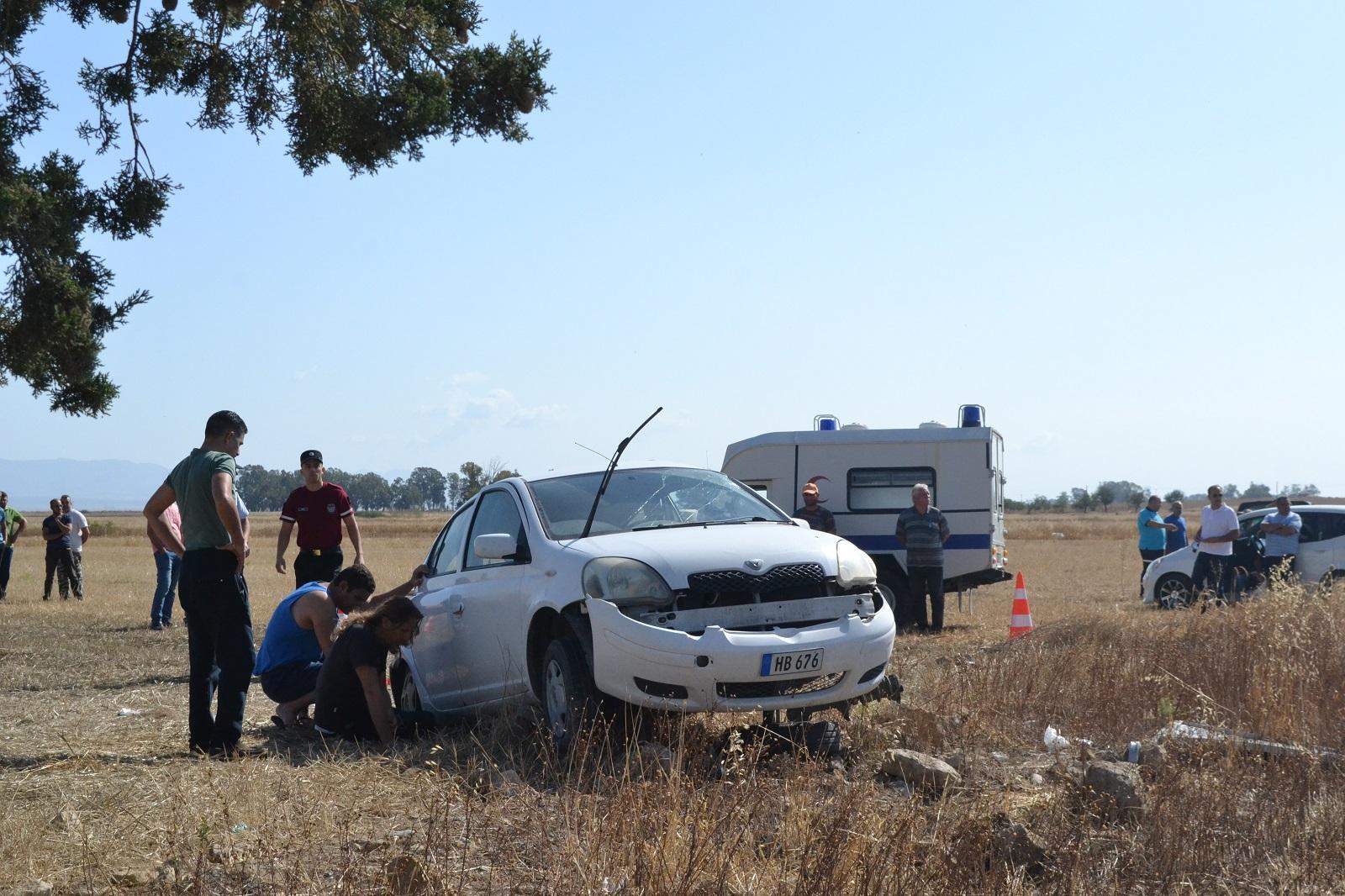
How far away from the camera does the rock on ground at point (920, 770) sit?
19.0 feet

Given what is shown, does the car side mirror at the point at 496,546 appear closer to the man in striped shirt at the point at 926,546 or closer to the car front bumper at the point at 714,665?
the car front bumper at the point at 714,665

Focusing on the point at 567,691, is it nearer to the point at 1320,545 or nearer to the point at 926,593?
the point at 926,593

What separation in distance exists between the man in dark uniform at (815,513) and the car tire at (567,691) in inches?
367

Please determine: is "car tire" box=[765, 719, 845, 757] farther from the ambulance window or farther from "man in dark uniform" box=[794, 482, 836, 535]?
the ambulance window

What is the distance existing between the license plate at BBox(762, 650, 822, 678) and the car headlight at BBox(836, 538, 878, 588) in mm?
495

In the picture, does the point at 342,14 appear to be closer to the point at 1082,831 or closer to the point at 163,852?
the point at 163,852

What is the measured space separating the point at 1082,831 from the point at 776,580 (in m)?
2.25

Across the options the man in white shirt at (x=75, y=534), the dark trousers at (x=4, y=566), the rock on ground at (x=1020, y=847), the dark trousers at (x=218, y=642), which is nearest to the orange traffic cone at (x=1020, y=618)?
the dark trousers at (x=218, y=642)

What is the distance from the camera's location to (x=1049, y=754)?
6.65 metres

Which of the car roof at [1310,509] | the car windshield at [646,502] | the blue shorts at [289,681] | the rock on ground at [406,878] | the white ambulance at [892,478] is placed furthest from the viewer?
the car roof at [1310,509]

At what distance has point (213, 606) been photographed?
746 centimetres

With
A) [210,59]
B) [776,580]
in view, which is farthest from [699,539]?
[210,59]

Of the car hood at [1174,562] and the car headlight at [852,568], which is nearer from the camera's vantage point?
the car headlight at [852,568]

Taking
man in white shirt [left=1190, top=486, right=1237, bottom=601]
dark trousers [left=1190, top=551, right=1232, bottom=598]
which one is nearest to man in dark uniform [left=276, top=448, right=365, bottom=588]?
man in white shirt [left=1190, top=486, right=1237, bottom=601]
